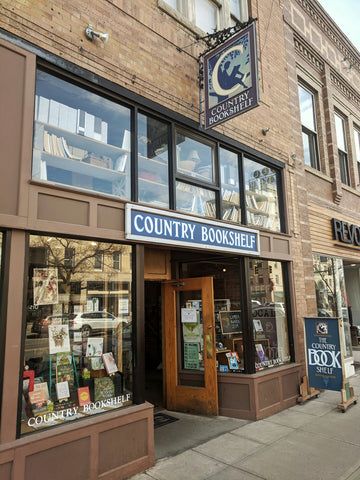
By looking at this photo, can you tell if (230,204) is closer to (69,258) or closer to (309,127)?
(69,258)

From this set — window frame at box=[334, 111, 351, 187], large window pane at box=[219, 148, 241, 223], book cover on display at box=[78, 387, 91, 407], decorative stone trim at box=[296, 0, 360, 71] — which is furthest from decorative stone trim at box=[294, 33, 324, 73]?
book cover on display at box=[78, 387, 91, 407]

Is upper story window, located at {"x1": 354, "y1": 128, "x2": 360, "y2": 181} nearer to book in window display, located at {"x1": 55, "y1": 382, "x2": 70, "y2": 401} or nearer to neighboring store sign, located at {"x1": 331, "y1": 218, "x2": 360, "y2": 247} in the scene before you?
neighboring store sign, located at {"x1": 331, "y1": 218, "x2": 360, "y2": 247}

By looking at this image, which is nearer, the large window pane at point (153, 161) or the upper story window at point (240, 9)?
the large window pane at point (153, 161)

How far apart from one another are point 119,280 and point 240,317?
112 inches

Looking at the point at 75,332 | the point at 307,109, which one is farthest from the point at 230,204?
the point at 307,109

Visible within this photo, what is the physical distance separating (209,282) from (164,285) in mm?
990

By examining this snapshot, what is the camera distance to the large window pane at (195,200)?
5828 millimetres

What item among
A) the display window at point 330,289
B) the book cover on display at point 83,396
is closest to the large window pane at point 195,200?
the book cover on display at point 83,396

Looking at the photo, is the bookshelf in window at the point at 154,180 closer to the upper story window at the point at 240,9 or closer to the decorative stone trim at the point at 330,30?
the upper story window at the point at 240,9

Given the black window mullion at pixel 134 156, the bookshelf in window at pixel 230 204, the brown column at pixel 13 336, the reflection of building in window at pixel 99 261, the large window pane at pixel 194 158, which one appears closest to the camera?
the brown column at pixel 13 336

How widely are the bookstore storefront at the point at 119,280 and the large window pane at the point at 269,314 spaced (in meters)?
0.04

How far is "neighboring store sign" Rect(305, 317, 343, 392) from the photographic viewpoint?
21.7ft

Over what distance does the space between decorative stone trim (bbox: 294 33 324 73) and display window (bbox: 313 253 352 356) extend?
18.3 ft

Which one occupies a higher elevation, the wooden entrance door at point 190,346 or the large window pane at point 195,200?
the large window pane at point 195,200
